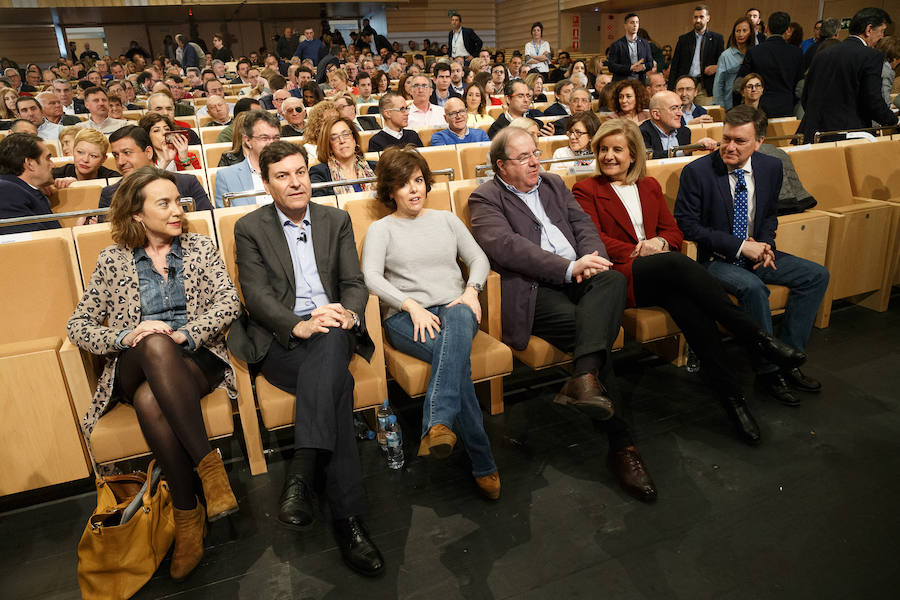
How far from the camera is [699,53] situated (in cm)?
615

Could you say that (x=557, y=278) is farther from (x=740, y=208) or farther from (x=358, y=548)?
(x=358, y=548)

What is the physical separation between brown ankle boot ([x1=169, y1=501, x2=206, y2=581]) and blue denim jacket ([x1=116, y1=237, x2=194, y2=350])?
57cm

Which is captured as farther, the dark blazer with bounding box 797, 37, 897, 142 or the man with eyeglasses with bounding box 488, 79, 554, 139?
the man with eyeglasses with bounding box 488, 79, 554, 139

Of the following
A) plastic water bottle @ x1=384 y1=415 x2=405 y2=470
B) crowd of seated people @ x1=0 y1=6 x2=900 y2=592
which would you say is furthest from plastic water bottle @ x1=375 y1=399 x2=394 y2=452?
crowd of seated people @ x1=0 y1=6 x2=900 y2=592

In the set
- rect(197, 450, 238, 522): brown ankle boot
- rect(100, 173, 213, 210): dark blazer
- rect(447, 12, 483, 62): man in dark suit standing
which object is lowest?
rect(197, 450, 238, 522): brown ankle boot

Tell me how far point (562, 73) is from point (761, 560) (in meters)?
9.26

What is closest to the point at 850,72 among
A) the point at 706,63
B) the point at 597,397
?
the point at 706,63

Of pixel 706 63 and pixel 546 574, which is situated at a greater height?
pixel 706 63

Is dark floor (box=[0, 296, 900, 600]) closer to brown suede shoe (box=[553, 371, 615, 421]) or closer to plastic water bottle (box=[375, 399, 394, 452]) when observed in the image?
plastic water bottle (box=[375, 399, 394, 452])

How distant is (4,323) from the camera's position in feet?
6.57

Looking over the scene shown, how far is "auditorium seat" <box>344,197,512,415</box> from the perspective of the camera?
198 centimetres

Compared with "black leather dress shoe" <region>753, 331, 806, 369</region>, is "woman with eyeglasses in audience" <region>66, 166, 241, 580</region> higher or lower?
higher

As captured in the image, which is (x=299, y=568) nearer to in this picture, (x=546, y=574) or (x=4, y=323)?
(x=546, y=574)

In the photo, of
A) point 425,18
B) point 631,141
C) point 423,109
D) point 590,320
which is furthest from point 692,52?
point 425,18
